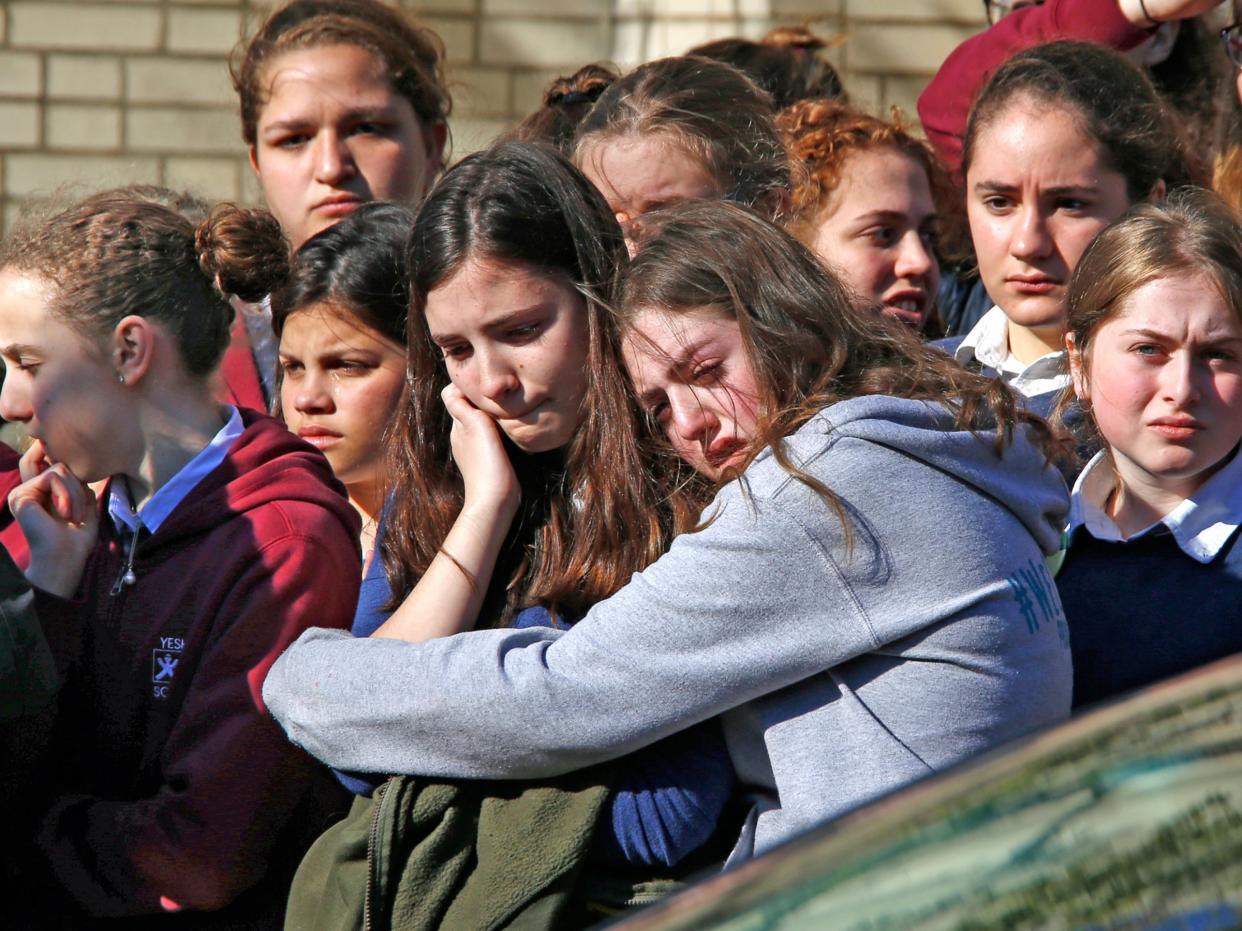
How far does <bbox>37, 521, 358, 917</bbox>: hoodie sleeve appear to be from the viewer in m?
2.42

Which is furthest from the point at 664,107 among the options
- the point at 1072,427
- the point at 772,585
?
the point at 772,585

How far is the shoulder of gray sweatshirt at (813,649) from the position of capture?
193 cm

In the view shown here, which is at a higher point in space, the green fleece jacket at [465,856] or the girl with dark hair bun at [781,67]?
the girl with dark hair bun at [781,67]

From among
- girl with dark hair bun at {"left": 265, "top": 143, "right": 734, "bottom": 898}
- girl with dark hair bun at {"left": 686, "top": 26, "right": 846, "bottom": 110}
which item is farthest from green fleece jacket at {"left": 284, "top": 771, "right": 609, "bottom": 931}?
girl with dark hair bun at {"left": 686, "top": 26, "right": 846, "bottom": 110}

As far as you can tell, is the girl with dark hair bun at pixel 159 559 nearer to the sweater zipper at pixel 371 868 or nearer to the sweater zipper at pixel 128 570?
the sweater zipper at pixel 128 570

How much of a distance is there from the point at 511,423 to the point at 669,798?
28.8 inches

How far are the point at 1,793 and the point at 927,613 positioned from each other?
4.92ft

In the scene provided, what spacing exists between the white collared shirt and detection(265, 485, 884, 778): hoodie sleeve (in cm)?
101

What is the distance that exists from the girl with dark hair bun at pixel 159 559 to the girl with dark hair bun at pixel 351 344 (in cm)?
25

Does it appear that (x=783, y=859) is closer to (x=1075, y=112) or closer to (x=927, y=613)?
(x=927, y=613)

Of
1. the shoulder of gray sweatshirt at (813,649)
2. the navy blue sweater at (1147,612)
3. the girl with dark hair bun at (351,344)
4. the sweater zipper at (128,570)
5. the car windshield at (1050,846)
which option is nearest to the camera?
the car windshield at (1050,846)

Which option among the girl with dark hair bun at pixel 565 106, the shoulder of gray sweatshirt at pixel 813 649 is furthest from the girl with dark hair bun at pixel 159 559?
the girl with dark hair bun at pixel 565 106

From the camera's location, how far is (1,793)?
8.16ft

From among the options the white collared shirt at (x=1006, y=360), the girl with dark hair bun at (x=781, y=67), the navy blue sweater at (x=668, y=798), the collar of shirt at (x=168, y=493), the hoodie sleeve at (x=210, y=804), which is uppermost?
the girl with dark hair bun at (x=781, y=67)
